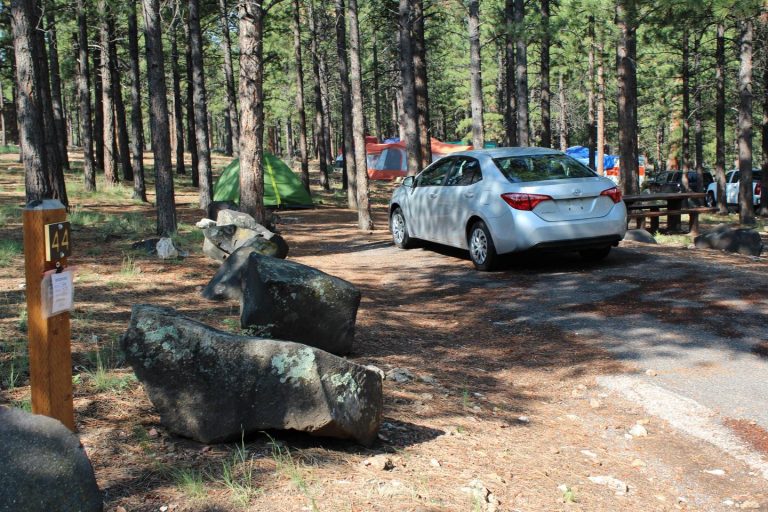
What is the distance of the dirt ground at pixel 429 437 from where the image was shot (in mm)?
3750

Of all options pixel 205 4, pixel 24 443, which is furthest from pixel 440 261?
pixel 205 4

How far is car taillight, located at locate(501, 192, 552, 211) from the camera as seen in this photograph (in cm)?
992

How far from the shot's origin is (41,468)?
9.73 ft

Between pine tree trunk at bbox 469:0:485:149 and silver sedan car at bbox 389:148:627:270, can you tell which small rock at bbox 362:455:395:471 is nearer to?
silver sedan car at bbox 389:148:627:270

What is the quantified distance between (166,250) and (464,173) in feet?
15.1

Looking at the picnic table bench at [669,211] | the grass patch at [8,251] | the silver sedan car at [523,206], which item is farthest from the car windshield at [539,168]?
the grass patch at [8,251]

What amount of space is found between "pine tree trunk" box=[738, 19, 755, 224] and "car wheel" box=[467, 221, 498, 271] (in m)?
16.0

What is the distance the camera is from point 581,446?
4.95 meters

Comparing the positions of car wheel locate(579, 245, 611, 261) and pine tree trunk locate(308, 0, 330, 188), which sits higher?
pine tree trunk locate(308, 0, 330, 188)

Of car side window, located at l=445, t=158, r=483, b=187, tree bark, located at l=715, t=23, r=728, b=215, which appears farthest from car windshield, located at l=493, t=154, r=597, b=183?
tree bark, located at l=715, t=23, r=728, b=215

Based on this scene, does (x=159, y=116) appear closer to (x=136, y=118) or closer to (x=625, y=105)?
(x=625, y=105)

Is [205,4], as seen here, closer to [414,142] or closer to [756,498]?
[414,142]

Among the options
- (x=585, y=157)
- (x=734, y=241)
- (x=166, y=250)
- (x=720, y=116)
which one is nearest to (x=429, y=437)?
(x=166, y=250)

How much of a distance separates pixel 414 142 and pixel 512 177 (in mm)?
7815
